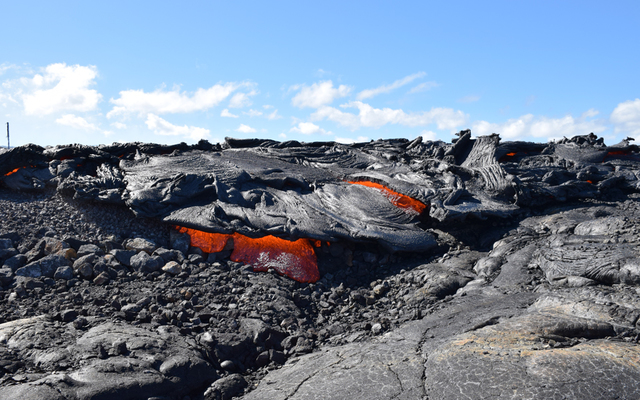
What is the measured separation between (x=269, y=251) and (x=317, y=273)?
0.81 metres

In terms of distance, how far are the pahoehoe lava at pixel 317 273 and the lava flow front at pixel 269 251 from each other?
0.03m

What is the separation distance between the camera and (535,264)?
4949mm

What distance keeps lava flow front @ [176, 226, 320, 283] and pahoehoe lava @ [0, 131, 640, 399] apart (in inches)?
1.2

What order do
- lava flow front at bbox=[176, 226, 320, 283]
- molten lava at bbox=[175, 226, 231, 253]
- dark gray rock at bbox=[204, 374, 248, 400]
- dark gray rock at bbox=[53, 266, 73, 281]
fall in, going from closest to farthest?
1. dark gray rock at bbox=[204, 374, 248, 400]
2. dark gray rock at bbox=[53, 266, 73, 281]
3. lava flow front at bbox=[176, 226, 320, 283]
4. molten lava at bbox=[175, 226, 231, 253]

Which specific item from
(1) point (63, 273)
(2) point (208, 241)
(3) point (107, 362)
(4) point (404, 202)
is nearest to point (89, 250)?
(1) point (63, 273)

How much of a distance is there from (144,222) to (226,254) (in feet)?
5.56

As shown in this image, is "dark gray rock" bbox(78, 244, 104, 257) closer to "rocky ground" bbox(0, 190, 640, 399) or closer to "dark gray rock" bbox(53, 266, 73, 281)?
"rocky ground" bbox(0, 190, 640, 399)

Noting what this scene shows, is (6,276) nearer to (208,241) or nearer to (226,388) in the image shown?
(208,241)

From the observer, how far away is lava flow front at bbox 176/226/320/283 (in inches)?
228

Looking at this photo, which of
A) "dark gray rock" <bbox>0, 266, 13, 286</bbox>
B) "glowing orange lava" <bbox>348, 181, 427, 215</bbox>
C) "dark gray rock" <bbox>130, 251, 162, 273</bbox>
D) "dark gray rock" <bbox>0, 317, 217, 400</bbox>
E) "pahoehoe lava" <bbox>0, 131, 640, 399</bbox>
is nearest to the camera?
"dark gray rock" <bbox>0, 317, 217, 400</bbox>

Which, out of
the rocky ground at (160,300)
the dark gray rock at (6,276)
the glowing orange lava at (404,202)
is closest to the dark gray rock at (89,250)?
the rocky ground at (160,300)

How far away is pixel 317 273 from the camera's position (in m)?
5.84

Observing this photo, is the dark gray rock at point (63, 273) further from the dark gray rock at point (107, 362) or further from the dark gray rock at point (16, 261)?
the dark gray rock at point (107, 362)

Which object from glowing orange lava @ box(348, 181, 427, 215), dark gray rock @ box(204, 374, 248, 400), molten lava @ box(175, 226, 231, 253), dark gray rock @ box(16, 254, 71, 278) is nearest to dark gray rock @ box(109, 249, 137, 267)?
dark gray rock @ box(16, 254, 71, 278)
